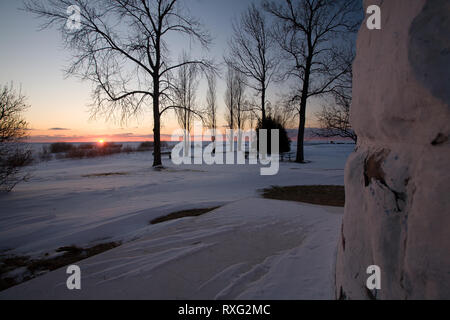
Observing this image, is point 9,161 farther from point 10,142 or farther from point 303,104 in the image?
point 303,104

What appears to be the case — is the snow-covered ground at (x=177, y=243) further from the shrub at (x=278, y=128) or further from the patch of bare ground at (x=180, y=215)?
the shrub at (x=278, y=128)

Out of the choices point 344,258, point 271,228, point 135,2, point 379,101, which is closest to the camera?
point 379,101

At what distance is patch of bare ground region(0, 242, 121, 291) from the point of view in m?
2.35

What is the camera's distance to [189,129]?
83.3ft

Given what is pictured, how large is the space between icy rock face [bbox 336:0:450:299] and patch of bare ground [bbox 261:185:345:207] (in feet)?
14.0

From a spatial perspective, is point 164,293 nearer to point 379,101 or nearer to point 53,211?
point 379,101

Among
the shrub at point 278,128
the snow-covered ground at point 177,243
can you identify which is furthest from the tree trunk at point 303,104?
the snow-covered ground at point 177,243

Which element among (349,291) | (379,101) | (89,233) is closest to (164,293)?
(349,291)

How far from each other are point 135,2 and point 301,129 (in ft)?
37.5

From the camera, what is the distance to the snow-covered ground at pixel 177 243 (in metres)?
1.86

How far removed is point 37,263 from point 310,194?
19.4 ft

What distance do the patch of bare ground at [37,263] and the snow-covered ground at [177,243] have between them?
17cm

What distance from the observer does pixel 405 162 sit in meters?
0.98

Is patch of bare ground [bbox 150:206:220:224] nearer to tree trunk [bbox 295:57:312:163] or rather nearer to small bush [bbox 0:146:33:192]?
small bush [bbox 0:146:33:192]
